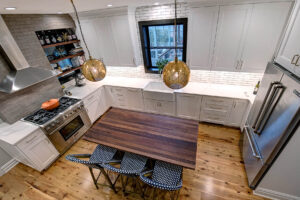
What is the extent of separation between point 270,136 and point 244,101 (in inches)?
43.8

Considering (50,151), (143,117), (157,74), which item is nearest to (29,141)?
(50,151)

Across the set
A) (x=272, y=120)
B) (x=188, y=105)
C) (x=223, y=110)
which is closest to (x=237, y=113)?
(x=223, y=110)

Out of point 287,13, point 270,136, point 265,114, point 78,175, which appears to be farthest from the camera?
point 78,175

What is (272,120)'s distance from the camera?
153 cm

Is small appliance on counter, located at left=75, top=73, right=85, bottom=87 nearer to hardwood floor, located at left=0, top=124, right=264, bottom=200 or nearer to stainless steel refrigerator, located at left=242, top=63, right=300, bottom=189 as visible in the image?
hardwood floor, located at left=0, top=124, right=264, bottom=200

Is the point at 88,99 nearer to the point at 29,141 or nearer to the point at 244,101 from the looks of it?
the point at 29,141

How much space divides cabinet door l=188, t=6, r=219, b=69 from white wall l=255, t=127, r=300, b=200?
1.70 meters

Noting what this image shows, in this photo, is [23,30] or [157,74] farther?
[157,74]

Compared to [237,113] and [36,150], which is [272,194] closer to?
[237,113]

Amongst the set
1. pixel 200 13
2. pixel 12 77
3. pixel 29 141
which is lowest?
pixel 29 141

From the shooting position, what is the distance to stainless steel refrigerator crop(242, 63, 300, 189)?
1280 mm

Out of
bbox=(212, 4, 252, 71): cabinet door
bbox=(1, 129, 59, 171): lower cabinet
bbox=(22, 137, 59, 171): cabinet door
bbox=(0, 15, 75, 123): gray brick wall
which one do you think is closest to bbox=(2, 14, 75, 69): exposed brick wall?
bbox=(0, 15, 75, 123): gray brick wall

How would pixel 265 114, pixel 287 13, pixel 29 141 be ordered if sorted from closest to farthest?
pixel 265 114
pixel 287 13
pixel 29 141

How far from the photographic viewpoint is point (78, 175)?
236 centimetres
